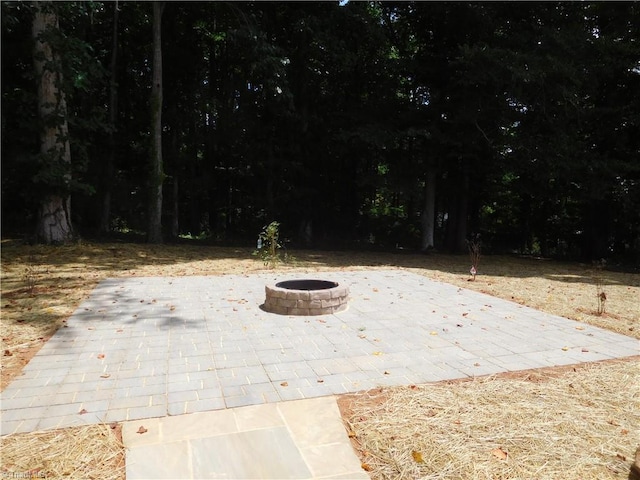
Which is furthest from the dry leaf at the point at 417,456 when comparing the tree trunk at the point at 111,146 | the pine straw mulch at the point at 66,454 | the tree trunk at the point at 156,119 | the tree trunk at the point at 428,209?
the tree trunk at the point at 111,146

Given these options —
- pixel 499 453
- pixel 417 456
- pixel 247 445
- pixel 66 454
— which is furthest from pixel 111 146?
pixel 499 453

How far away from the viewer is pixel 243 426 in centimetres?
257

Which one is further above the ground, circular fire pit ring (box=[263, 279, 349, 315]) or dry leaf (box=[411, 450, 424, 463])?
circular fire pit ring (box=[263, 279, 349, 315])

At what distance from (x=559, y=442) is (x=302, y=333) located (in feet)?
8.71

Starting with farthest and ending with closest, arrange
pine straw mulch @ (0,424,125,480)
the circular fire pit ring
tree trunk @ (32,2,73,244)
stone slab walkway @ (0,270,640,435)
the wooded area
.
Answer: the wooded area < tree trunk @ (32,2,73,244) < the circular fire pit ring < stone slab walkway @ (0,270,640,435) < pine straw mulch @ (0,424,125,480)

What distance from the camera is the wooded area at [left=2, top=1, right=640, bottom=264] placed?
11109mm

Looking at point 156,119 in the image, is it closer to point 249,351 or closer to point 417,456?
point 249,351

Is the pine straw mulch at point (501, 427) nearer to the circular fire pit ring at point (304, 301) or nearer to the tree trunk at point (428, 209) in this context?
the circular fire pit ring at point (304, 301)

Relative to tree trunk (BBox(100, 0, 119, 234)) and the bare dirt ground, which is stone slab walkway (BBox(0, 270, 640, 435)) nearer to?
the bare dirt ground

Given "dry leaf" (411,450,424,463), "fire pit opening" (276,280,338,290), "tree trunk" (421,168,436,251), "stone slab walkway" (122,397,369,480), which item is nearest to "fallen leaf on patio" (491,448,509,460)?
"dry leaf" (411,450,424,463)

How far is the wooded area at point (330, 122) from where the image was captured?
1111 centimetres

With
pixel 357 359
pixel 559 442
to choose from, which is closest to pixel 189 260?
pixel 357 359

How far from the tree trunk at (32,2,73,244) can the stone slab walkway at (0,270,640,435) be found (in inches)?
236

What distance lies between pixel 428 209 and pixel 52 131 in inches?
456
